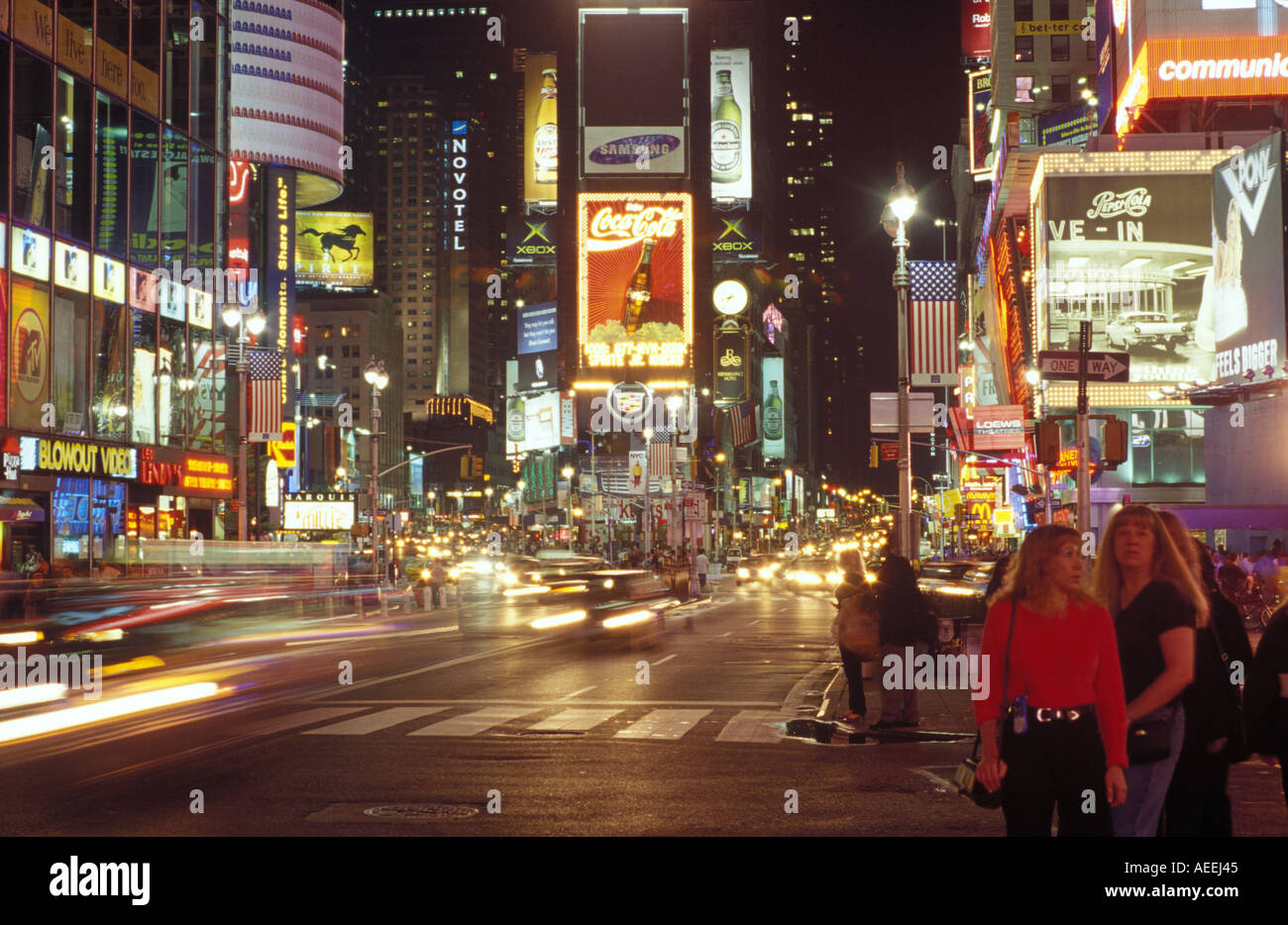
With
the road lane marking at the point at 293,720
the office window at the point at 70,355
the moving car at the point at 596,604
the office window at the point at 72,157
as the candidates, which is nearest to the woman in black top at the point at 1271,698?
the road lane marking at the point at 293,720

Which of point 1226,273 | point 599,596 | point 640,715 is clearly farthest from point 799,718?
point 1226,273

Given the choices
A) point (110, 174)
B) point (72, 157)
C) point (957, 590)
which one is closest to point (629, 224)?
point (110, 174)

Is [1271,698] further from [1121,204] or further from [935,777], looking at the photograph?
[1121,204]

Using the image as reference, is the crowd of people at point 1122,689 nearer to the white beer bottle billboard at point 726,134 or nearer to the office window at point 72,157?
the office window at point 72,157

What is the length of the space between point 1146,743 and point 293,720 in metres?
11.3

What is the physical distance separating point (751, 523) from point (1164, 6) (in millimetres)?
105671

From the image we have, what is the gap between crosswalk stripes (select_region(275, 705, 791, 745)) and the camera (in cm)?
1475

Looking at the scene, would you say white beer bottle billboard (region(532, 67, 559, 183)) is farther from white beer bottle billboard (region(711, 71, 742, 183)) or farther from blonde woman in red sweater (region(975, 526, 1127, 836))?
blonde woman in red sweater (region(975, 526, 1127, 836))

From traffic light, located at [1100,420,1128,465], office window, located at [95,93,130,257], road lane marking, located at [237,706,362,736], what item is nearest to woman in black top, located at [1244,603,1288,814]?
road lane marking, located at [237,706,362,736]

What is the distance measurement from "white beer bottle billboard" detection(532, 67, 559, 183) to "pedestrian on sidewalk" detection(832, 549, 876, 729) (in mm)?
139705

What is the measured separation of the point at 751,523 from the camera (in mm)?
164375

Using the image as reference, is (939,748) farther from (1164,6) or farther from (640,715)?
(1164,6)

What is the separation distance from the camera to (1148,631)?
667 centimetres

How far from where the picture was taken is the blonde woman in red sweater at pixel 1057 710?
6.20m
